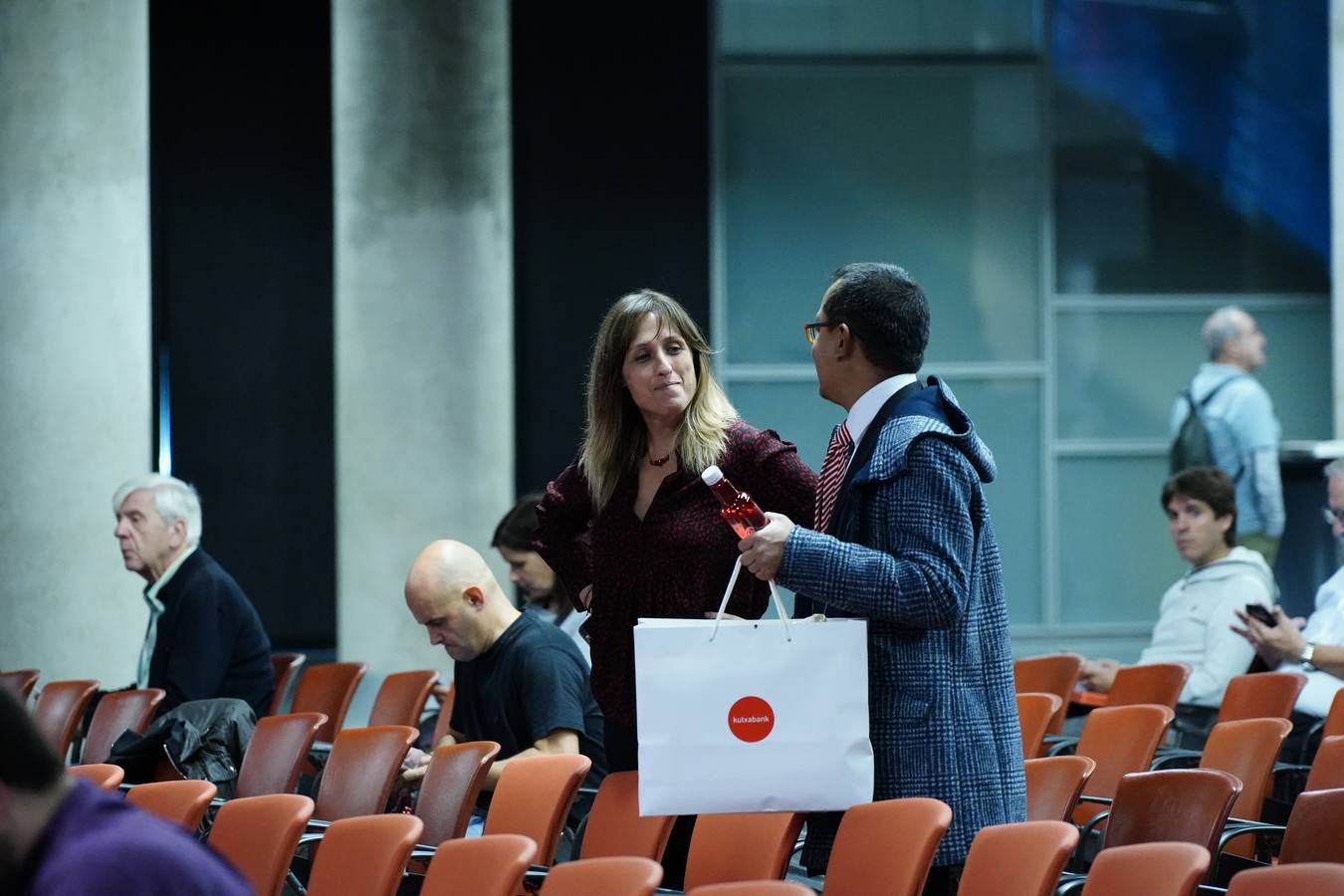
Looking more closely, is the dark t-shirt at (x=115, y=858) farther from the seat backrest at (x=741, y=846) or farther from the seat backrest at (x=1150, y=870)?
the seat backrest at (x=741, y=846)

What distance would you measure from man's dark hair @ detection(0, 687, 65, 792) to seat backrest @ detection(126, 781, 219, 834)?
6.95 ft

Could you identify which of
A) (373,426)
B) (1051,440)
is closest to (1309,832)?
(373,426)

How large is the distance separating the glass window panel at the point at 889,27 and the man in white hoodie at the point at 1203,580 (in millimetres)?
4970

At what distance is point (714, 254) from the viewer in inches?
408

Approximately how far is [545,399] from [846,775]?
A: 7.89 meters

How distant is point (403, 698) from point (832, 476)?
127 inches

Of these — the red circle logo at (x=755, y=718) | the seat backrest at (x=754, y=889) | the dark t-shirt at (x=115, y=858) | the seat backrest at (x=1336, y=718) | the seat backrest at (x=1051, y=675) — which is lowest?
the seat backrest at (x=1051, y=675)

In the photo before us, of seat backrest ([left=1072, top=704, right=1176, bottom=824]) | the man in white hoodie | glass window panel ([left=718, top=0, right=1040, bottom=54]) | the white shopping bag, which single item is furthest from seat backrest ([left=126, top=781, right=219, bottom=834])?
glass window panel ([left=718, top=0, right=1040, bottom=54])

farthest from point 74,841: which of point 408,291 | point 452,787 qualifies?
point 408,291

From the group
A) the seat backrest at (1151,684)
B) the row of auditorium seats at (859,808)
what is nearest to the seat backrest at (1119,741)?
the row of auditorium seats at (859,808)

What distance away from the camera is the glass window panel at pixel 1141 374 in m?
10.4

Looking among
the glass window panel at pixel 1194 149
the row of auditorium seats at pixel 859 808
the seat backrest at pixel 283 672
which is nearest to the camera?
the row of auditorium seats at pixel 859 808

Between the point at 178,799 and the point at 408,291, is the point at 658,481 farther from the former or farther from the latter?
the point at 408,291

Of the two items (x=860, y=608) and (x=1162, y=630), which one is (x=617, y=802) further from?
(x=1162, y=630)
